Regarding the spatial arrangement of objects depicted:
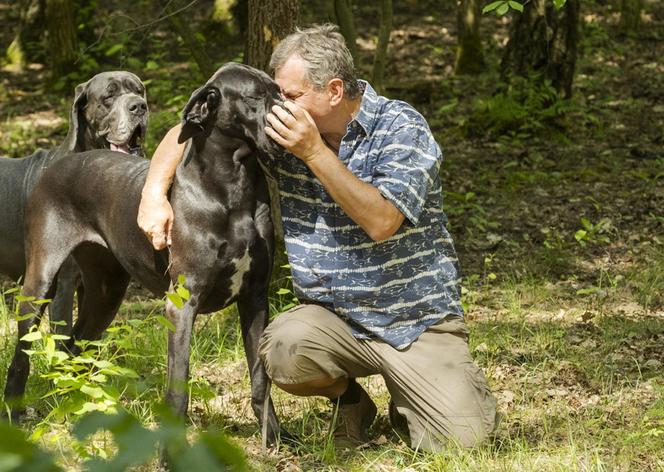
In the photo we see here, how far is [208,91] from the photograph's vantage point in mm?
3592

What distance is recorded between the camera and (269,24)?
5453mm

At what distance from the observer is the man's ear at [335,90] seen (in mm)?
3742

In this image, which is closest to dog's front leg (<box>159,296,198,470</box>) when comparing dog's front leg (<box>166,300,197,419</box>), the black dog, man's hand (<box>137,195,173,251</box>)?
dog's front leg (<box>166,300,197,419</box>)

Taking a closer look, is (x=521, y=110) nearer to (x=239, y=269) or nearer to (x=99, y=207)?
(x=99, y=207)

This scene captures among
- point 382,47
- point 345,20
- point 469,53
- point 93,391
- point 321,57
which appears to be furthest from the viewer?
point 469,53

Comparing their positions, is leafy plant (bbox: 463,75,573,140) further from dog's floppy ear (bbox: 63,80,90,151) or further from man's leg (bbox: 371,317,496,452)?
man's leg (bbox: 371,317,496,452)

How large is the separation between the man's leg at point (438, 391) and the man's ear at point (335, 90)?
1.06 m

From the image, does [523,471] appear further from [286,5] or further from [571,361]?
[286,5]

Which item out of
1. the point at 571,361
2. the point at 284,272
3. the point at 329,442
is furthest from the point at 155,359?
the point at 571,361

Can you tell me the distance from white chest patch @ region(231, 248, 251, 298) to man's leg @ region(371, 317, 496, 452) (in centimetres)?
64

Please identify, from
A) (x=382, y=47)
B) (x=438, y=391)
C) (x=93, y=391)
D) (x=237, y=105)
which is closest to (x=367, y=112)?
(x=237, y=105)

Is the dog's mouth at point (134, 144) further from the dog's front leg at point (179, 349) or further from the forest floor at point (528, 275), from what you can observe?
the dog's front leg at point (179, 349)

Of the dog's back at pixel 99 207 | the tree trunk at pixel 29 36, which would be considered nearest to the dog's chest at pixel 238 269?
the dog's back at pixel 99 207

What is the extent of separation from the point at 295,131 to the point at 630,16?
1216cm
